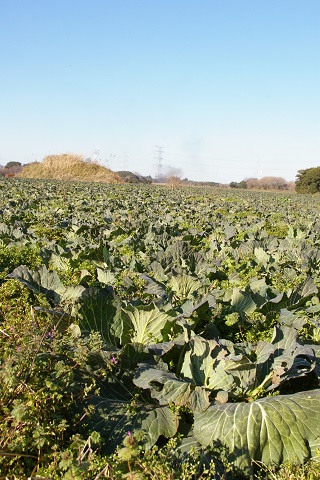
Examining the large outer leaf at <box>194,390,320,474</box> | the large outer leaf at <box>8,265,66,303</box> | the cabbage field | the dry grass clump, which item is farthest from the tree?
the large outer leaf at <box>194,390,320,474</box>

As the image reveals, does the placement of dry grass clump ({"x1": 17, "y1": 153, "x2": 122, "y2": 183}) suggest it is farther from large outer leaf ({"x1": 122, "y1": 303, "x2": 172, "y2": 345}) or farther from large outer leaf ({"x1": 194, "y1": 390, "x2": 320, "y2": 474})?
large outer leaf ({"x1": 194, "y1": 390, "x2": 320, "y2": 474})

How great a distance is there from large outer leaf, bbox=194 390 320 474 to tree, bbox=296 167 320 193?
6409cm

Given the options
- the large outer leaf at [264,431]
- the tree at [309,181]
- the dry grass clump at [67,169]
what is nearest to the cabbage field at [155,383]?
the large outer leaf at [264,431]

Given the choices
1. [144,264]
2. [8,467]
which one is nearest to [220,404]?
[8,467]

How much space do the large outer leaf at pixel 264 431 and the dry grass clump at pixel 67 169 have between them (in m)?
48.5

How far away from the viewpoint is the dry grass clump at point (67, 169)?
51281 millimetres

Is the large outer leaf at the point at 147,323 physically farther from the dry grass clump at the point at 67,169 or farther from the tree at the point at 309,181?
the tree at the point at 309,181

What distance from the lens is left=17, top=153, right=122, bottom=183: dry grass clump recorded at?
168ft

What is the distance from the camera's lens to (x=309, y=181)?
2507 inches

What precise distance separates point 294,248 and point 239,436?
5649 millimetres

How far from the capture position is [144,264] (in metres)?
5.97

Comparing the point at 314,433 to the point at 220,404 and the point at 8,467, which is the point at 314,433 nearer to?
the point at 220,404

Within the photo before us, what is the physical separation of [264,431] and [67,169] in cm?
5166

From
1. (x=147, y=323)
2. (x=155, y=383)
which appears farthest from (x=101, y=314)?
(x=155, y=383)
